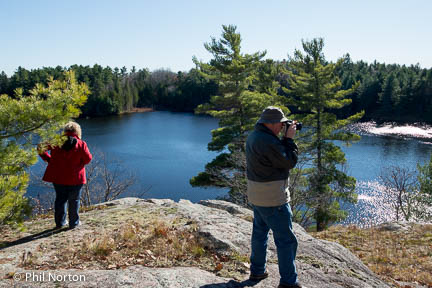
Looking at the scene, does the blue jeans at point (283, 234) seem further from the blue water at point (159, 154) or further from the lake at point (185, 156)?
the lake at point (185, 156)

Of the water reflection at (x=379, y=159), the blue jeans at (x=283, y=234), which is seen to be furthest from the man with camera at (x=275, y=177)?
the water reflection at (x=379, y=159)

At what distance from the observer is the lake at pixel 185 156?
23859 millimetres

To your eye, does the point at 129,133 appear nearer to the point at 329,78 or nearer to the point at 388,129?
the point at 329,78

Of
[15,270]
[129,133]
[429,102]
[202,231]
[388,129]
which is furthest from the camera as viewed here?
[429,102]

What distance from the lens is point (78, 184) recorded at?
17.0ft

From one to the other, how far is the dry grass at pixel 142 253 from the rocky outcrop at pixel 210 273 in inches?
6.0

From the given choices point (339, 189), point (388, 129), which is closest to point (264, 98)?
point (339, 189)

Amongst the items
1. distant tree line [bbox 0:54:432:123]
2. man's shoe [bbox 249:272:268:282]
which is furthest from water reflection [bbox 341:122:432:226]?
man's shoe [bbox 249:272:268:282]

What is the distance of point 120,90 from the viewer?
7544cm

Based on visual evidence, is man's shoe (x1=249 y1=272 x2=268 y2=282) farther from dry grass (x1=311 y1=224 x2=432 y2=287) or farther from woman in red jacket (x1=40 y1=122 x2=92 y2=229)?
woman in red jacket (x1=40 y1=122 x2=92 y2=229)

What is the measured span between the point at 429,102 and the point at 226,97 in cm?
5249

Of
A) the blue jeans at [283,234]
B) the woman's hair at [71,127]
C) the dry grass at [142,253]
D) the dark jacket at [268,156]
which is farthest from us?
the woman's hair at [71,127]

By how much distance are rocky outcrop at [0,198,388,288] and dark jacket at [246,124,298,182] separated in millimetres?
1297

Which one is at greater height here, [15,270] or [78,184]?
[78,184]
